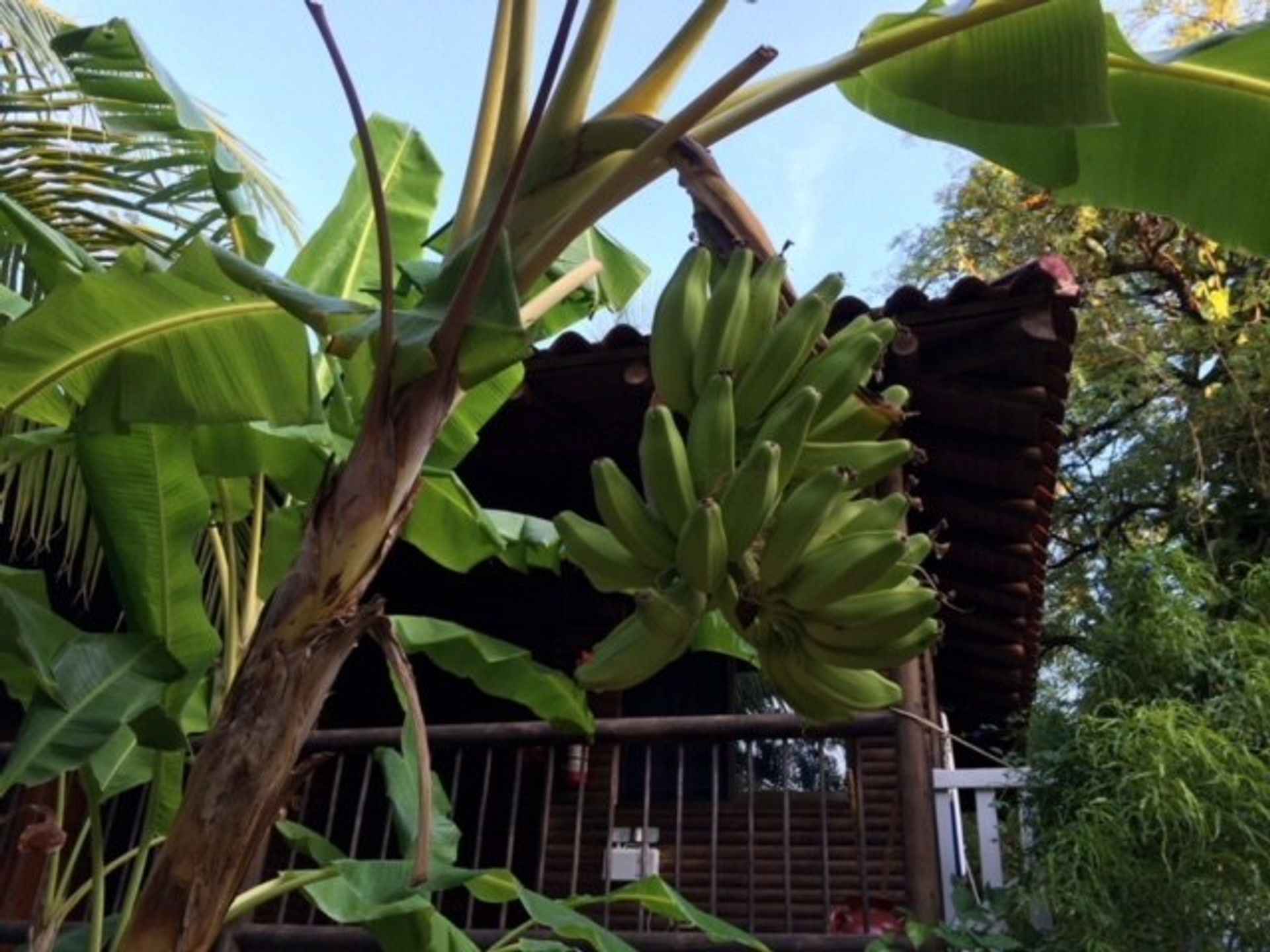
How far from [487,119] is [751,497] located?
0.96 m

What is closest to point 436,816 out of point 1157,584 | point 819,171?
point 1157,584

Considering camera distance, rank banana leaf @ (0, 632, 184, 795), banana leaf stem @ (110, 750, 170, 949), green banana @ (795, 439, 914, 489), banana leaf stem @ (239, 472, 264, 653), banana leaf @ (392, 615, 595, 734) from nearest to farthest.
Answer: green banana @ (795, 439, 914, 489)
banana leaf @ (0, 632, 184, 795)
banana leaf stem @ (110, 750, 170, 949)
banana leaf stem @ (239, 472, 264, 653)
banana leaf @ (392, 615, 595, 734)

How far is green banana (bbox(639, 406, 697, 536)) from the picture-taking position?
142 cm

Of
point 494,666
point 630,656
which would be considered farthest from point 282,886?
point 630,656

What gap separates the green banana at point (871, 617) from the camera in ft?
4.57

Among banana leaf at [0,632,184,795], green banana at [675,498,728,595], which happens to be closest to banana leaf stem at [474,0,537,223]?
green banana at [675,498,728,595]

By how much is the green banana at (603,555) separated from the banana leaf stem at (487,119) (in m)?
0.60

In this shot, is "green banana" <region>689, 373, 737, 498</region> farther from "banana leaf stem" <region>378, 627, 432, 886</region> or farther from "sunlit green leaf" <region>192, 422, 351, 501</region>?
"sunlit green leaf" <region>192, 422, 351, 501</region>

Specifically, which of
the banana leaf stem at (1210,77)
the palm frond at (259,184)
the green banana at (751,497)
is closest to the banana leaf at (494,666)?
the green banana at (751,497)

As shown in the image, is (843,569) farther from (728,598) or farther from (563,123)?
(563,123)

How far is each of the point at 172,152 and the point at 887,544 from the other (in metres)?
2.48

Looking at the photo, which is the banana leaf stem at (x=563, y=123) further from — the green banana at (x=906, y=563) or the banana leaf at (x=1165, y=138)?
the green banana at (x=906, y=563)

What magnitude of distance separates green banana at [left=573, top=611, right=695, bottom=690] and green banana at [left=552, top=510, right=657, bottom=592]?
0.06m

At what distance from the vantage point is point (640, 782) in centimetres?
535
